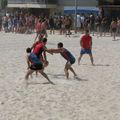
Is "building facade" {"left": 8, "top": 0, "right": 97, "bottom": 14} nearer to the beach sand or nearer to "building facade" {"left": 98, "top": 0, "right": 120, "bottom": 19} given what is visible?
"building facade" {"left": 98, "top": 0, "right": 120, "bottom": 19}

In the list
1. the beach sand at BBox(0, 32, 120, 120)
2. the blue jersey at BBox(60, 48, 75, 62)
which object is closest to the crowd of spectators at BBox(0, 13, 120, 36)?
the beach sand at BBox(0, 32, 120, 120)

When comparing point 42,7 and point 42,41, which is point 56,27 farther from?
point 42,41

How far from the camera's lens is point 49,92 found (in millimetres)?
12172

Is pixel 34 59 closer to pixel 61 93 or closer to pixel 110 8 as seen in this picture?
pixel 61 93

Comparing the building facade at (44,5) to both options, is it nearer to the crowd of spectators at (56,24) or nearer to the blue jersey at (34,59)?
the crowd of spectators at (56,24)

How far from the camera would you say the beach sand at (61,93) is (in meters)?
9.88

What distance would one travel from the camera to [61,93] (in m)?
12.0

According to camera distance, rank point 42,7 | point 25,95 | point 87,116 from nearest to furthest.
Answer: point 87,116
point 25,95
point 42,7

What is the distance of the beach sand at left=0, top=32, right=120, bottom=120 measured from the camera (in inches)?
389

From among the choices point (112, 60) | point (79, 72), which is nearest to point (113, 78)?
point (79, 72)

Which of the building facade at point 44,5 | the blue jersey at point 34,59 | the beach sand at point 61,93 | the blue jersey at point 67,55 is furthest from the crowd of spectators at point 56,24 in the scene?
the blue jersey at point 34,59

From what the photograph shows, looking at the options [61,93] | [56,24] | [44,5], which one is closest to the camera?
[61,93]

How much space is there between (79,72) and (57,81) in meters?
2.13

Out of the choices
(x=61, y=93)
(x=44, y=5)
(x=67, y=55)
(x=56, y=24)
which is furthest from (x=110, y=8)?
(x=61, y=93)
